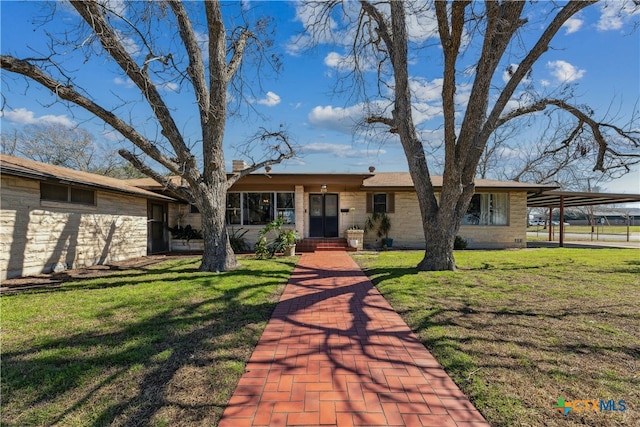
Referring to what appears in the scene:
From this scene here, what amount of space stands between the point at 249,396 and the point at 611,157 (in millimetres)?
12489

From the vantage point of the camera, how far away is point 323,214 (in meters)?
15.1

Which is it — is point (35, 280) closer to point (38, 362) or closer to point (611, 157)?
point (38, 362)

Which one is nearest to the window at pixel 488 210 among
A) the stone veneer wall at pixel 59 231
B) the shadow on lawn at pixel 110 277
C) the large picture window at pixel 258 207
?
the large picture window at pixel 258 207

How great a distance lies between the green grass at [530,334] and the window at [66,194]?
8.69 meters

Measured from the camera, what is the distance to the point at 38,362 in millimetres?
3203

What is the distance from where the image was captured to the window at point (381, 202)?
48.8 feet

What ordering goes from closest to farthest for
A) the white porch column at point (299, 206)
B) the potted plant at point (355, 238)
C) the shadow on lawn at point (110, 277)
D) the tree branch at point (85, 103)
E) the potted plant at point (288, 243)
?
the tree branch at point (85, 103)
the shadow on lawn at point (110, 277)
the potted plant at point (288, 243)
the potted plant at point (355, 238)
the white porch column at point (299, 206)

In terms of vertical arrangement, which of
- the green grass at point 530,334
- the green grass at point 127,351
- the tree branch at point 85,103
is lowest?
the green grass at point 127,351

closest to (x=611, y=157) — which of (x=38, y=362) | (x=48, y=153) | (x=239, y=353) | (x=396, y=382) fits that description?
(x=396, y=382)

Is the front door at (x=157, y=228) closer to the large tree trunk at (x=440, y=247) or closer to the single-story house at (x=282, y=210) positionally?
the single-story house at (x=282, y=210)

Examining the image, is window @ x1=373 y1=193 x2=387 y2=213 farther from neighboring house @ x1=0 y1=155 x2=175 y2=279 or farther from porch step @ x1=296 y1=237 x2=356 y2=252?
neighboring house @ x1=0 y1=155 x2=175 y2=279

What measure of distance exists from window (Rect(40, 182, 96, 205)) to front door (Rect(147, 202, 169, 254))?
3198 millimetres

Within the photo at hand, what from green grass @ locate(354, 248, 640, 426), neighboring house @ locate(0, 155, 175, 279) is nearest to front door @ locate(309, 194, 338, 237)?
neighboring house @ locate(0, 155, 175, 279)

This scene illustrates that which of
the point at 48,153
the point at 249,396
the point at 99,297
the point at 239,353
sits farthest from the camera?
the point at 48,153
